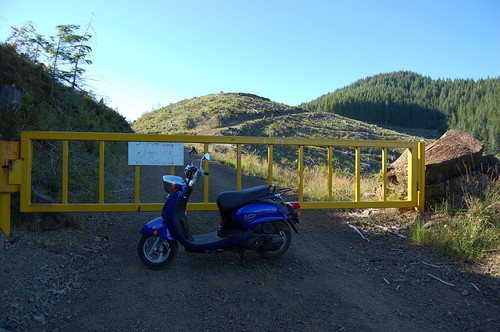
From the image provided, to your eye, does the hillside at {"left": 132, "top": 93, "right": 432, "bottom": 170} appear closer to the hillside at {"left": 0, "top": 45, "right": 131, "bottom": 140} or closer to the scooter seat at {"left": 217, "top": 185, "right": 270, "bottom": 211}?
the hillside at {"left": 0, "top": 45, "right": 131, "bottom": 140}

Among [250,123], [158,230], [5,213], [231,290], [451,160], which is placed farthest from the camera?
[250,123]

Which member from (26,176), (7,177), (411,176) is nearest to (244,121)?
(411,176)

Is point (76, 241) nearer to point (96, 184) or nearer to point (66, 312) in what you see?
point (66, 312)

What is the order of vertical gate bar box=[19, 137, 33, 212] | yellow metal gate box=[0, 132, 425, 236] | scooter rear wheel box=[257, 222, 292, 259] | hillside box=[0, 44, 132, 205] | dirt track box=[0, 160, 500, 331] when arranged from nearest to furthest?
dirt track box=[0, 160, 500, 331]
scooter rear wheel box=[257, 222, 292, 259]
yellow metal gate box=[0, 132, 425, 236]
vertical gate bar box=[19, 137, 33, 212]
hillside box=[0, 44, 132, 205]

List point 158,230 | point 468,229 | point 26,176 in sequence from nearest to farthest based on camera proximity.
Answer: point 158,230
point 26,176
point 468,229

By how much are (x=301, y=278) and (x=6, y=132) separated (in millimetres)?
5288

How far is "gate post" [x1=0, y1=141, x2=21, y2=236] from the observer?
4.68m

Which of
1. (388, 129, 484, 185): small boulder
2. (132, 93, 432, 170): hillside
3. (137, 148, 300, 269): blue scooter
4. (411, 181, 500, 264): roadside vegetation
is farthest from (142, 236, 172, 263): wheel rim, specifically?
(132, 93, 432, 170): hillside

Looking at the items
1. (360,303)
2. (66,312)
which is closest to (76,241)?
(66,312)

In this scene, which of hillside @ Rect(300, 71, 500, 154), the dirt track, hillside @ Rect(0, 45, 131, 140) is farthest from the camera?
hillside @ Rect(300, 71, 500, 154)

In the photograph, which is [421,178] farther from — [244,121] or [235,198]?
[244,121]

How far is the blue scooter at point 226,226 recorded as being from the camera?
14.1 feet

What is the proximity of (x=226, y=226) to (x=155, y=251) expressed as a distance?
0.92 meters

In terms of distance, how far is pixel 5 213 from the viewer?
4707mm
